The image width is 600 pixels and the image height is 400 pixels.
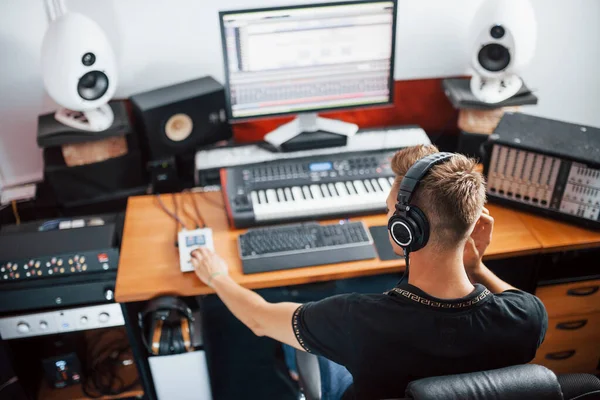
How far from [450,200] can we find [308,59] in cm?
102

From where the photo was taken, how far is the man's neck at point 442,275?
1.29m

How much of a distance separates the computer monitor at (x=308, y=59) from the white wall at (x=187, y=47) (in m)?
0.28

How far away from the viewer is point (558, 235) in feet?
6.30

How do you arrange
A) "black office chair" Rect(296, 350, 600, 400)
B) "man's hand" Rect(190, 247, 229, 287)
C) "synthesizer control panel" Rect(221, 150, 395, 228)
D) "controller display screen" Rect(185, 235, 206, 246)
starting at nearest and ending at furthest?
"black office chair" Rect(296, 350, 600, 400) → "man's hand" Rect(190, 247, 229, 287) → "controller display screen" Rect(185, 235, 206, 246) → "synthesizer control panel" Rect(221, 150, 395, 228)

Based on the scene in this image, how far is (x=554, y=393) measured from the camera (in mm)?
1072

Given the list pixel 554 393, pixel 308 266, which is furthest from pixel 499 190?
pixel 554 393

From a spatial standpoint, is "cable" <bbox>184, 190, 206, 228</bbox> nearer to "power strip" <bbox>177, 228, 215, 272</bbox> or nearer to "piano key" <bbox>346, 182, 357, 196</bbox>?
"power strip" <bbox>177, 228, 215, 272</bbox>

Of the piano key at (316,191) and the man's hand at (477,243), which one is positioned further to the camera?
the piano key at (316,191)

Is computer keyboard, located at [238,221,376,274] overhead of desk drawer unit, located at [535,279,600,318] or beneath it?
overhead

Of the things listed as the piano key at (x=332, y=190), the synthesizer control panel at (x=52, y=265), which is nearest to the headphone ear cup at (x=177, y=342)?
the synthesizer control panel at (x=52, y=265)

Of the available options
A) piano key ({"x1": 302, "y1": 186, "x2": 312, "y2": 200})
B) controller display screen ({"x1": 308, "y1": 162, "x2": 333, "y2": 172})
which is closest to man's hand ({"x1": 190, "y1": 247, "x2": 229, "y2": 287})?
piano key ({"x1": 302, "y1": 186, "x2": 312, "y2": 200})

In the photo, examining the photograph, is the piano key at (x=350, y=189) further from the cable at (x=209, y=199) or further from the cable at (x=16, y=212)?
the cable at (x=16, y=212)

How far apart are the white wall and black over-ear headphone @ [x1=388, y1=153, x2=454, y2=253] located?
1230 mm

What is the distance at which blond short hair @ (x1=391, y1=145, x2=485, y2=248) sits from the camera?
1.24 metres
